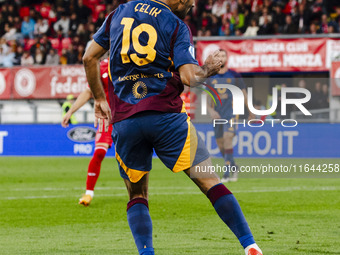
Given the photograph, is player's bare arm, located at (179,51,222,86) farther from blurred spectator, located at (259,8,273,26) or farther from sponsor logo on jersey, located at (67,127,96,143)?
blurred spectator, located at (259,8,273,26)

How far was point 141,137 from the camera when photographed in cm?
488

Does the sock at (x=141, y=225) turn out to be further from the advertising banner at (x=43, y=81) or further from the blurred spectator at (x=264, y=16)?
the blurred spectator at (x=264, y=16)

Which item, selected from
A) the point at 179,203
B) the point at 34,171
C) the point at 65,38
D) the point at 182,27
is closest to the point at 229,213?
the point at 182,27

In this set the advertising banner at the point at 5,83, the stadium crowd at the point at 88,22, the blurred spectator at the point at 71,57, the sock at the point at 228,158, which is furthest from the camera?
the blurred spectator at the point at 71,57

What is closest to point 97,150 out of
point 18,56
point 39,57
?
point 39,57

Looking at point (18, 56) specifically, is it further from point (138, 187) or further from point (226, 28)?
point (138, 187)

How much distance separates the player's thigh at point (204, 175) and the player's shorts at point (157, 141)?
35 millimetres

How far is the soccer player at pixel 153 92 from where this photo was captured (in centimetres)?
475

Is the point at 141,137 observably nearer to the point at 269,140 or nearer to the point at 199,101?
the point at 269,140

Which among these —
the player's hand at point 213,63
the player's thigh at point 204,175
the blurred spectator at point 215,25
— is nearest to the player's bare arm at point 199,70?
the player's hand at point 213,63

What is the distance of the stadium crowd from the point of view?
23031 millimetres

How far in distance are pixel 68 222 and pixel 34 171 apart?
26.6ft

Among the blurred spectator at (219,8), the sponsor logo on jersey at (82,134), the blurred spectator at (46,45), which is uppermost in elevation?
the blurred spectator at (219,8)

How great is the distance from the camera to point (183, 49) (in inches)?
185
